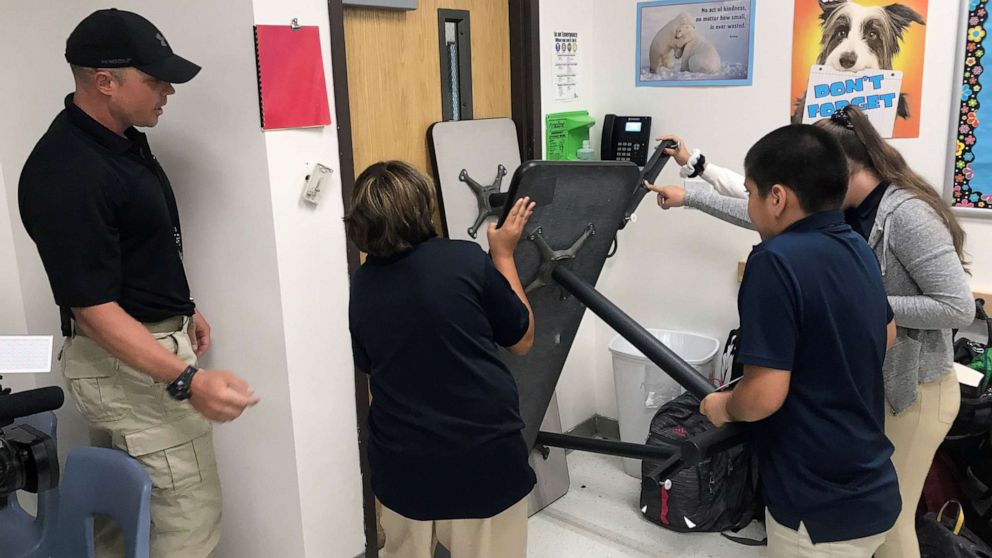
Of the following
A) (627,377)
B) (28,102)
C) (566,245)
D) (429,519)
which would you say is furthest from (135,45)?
(627,377)

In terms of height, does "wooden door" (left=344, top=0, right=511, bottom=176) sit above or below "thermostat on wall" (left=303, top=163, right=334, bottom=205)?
above

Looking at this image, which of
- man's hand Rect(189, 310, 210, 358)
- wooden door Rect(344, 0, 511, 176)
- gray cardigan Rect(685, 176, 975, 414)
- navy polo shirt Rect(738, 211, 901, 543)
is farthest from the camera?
wooden door Rect(344, 0, 511, 176)

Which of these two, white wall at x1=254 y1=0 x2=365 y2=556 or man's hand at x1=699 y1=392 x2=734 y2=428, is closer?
man's hand at x1=699 y1=392 x2=734 y2=428

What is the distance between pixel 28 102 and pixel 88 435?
101 centimetres

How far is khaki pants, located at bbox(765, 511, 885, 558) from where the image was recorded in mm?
1493

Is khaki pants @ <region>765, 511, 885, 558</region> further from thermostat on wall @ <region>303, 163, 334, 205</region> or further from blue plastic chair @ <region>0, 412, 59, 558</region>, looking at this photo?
blue plastic chair @ <region>0, 412, 59, 558</region>

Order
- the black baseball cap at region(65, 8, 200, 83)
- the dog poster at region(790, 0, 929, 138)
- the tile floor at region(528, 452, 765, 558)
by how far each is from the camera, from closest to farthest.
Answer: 1. the black baseball cap at region(65, 8, 200, 83)
2. the dog poster at region(790, 0, 929, 138)
3. the tile floor at region(528, 452, 765, 558)

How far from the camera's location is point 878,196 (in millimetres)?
1934

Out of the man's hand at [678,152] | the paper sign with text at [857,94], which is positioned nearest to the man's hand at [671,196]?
the man's hand at [678,152]

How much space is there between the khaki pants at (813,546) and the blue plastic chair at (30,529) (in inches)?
62.5

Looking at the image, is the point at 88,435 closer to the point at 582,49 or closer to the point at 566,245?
the point at 566,245

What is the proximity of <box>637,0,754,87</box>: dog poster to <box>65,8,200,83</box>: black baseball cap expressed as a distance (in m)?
1.91

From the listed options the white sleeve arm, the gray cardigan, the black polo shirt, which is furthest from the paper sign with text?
the black polo shirt

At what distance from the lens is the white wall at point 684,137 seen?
279 cm
